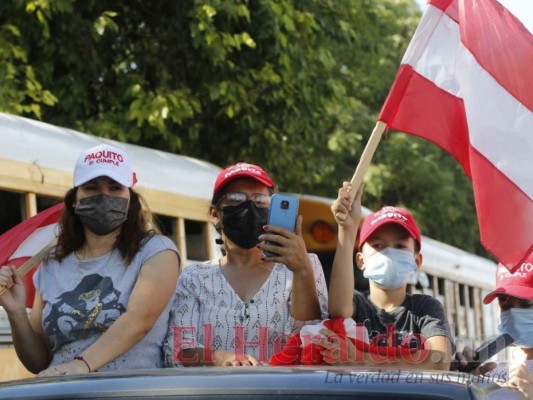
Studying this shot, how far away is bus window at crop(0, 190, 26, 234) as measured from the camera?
869cm

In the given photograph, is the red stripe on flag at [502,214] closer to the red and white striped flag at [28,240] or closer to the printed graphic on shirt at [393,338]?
the printed graphic on shirt at [393,338]

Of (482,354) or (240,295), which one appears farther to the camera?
(240,295)

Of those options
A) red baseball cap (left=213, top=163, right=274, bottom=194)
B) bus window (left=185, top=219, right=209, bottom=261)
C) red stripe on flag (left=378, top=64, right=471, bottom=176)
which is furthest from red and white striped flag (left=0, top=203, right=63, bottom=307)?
bus window (left=185, top=219, right=209, bottom=261)

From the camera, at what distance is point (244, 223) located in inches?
213

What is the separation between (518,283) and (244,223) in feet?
4.19

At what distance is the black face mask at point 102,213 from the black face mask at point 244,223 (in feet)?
1.38

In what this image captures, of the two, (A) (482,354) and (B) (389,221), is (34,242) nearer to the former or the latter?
(B) (389,221)

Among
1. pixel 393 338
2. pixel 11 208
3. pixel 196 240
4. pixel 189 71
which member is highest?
pixel 189 71

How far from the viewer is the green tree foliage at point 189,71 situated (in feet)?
43.7

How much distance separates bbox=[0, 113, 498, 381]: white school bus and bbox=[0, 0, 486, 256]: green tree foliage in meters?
1.11

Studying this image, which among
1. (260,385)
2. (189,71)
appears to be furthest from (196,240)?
(260,385)

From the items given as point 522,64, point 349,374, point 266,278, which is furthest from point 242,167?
point 349,374

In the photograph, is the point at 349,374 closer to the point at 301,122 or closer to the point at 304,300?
the point at 304,300

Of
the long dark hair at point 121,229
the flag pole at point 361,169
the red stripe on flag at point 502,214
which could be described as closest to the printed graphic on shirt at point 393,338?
the red stripe on flag at point 502,214
